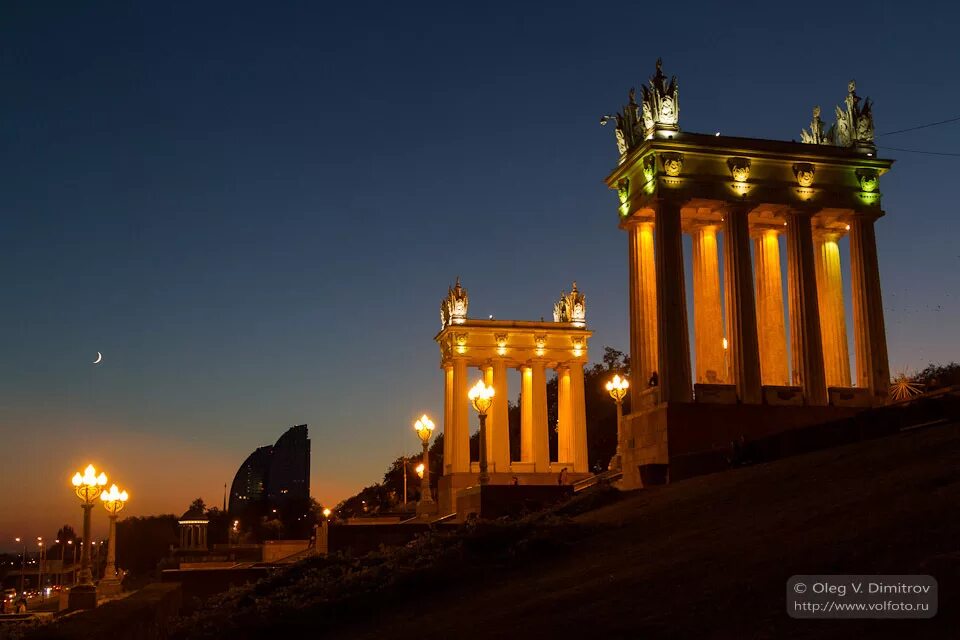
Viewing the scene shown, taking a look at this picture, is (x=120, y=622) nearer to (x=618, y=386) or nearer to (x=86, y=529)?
(x=86, y=529)

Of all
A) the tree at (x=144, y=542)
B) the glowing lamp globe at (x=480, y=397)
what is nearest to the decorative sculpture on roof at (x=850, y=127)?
the glowing lamp globe at (x=480, y=397)

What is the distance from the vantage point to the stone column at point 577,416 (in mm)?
65562

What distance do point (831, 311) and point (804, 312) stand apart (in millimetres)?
3024

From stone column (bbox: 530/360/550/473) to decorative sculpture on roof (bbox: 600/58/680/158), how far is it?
92.6 feet

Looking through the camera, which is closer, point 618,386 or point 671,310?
point 671,310

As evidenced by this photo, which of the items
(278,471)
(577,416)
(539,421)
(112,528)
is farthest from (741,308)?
(278,471)

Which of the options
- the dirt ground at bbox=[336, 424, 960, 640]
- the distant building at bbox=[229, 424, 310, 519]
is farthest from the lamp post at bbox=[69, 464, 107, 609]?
the distant building at bbox=[229, 424, 310, 519]

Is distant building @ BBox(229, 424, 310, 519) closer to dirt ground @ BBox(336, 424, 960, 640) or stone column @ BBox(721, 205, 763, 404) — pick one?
stone column @ BBox(721, 205, 763, 404)

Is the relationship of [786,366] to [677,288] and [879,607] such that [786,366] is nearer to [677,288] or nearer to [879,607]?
[677,288]

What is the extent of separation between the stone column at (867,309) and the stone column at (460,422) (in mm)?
29044

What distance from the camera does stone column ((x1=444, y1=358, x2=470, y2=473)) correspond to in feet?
206

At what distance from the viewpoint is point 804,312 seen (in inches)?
1500

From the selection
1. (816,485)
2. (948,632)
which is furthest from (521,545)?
(948,632)

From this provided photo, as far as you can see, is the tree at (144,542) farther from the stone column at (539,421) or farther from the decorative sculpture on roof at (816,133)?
the decorative sculpture on roof at (816,133)
